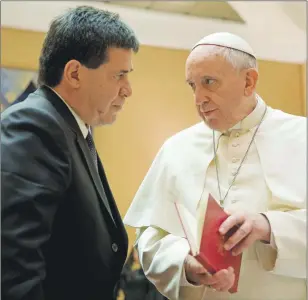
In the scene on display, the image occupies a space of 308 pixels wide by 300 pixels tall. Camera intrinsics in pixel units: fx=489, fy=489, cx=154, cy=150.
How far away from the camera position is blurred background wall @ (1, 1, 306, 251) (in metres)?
4.17

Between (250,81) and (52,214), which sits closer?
(52,214)

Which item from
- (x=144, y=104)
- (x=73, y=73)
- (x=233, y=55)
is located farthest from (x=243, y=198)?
(x=144, y=104)

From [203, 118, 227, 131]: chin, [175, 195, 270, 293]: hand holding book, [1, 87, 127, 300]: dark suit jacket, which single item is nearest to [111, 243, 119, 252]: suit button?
[1, 87, 127, 300]: dark suit jacket

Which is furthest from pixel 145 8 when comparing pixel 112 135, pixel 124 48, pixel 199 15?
pixel 124 48

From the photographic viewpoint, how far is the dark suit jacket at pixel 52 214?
1.22m

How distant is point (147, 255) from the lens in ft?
5.40

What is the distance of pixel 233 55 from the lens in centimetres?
167

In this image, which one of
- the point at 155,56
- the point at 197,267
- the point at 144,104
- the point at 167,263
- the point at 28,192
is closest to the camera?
the point at 28,192

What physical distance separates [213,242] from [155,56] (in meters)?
3.51

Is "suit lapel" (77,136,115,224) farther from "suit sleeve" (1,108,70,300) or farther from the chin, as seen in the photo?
the chin

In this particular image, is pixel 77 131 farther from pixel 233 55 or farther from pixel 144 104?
pixel 144 104

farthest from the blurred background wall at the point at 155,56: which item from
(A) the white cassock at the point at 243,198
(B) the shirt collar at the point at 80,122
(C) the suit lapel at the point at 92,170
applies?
(C) the suit lapel at the point at 92,170

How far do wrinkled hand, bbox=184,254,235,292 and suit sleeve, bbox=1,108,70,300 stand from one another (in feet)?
1.46

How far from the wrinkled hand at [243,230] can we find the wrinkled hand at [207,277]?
0.22 feet
